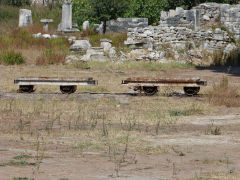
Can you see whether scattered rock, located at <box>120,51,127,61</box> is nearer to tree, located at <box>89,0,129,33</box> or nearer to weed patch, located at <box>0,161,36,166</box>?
tree, located at <box>89,0,129,33</box>

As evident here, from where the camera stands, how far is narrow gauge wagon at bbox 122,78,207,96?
17609mm

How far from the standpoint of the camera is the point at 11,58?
2648cm

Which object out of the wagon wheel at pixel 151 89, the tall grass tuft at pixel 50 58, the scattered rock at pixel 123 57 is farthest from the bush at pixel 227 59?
the wagon wheel at pixel 151 89

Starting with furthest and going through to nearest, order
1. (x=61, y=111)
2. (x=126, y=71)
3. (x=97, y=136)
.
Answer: (x=126, y=71) < (x=61, y=111) < (x=97, y=136)

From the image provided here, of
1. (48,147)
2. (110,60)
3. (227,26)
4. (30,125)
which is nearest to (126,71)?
(110,60)

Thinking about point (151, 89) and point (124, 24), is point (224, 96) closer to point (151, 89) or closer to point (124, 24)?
point (151, 89)

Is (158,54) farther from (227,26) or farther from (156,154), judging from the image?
(156,154)

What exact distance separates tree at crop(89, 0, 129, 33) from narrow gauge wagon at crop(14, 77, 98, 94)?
15.5 metres

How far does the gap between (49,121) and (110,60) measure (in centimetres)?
1498

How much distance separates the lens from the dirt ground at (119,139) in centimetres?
879

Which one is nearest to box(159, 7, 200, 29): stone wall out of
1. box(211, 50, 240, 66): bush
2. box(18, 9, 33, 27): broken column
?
box(211, 50, 240, 66): bush

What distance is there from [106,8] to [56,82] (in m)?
16.2

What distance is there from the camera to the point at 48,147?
1055 cm

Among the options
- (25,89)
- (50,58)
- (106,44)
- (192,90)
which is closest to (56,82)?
(25,89)
